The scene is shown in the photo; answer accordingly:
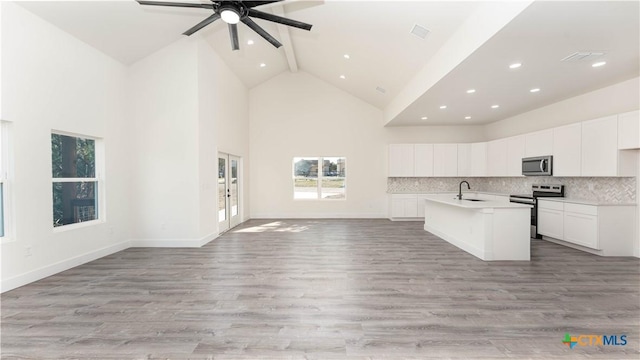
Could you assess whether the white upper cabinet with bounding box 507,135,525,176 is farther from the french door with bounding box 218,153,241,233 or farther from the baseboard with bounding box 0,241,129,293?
the baseboard with bounding box 0,241,129,293

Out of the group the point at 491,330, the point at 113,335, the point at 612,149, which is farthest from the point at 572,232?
the point at 113,335

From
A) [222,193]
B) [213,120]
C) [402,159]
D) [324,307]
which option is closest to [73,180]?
[213,120]

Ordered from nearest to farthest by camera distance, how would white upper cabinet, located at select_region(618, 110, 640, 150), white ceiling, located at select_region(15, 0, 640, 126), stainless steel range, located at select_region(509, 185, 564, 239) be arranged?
1. white ceiling, located at select_region(15, 0, 640, 126)
2. white upper cabinet, located at select_region(618, 110, 640, 150)
3. stainless steel range, located at select_region(509, 185, 564, 239)

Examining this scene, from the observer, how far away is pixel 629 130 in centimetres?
399

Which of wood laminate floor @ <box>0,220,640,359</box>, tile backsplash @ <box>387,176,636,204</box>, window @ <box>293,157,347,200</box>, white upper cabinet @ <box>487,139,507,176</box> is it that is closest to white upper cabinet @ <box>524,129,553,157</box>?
tile backsplash @ <box>387,176,636,204</box>

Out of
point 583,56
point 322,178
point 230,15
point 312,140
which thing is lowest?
point 322,178

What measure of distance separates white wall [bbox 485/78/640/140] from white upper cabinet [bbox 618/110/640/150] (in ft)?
1.50

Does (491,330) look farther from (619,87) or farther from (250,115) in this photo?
(250,115)

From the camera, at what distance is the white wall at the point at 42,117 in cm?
318

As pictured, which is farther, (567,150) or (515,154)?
(515,154)

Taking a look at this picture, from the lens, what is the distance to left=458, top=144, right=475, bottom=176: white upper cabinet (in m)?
7.71

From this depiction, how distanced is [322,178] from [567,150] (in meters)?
5.62

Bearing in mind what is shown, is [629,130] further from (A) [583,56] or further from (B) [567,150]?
(A) [583,56]

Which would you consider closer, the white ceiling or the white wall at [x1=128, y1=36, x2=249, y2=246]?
the white ceiling
